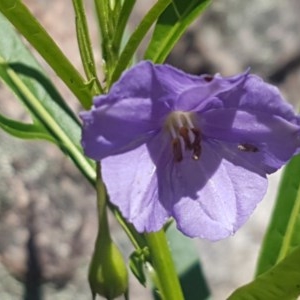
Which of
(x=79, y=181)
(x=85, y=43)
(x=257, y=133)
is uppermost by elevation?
(x=85, y=43)

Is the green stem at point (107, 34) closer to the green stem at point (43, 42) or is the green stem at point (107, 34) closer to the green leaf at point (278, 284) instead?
the green stem at point (43, 42)

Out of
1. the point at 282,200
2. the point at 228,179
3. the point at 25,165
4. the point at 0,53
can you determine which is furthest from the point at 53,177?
the point at 228,179

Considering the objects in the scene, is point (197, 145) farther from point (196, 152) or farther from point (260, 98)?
point (260, 98)

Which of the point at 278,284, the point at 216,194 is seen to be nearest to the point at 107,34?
the point at 216,194

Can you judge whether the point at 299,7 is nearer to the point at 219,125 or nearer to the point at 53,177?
the point at 53,177

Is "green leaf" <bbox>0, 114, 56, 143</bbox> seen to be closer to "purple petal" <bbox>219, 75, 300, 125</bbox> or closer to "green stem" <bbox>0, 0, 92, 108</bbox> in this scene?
"green stem" <bbox>0, 0, 92, 108</bbox>

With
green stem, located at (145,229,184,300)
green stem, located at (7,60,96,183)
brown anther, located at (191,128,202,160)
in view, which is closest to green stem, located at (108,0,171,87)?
brown anther, located at (191,128,202,160)

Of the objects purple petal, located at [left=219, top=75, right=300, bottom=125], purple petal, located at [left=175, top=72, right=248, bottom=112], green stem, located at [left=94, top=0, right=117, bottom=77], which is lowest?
purple petal, located at [left=219, top=75, right=300, bottom=125]
